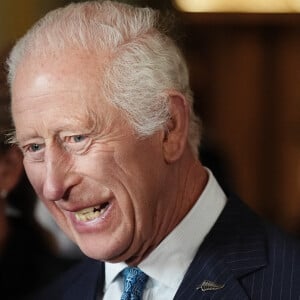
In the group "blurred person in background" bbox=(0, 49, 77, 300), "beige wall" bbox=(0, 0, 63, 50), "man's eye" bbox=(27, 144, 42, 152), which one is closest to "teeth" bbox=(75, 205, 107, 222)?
"man's eye" bbox=(27, 144, 42, 152)

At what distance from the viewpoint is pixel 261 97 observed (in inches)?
61.6

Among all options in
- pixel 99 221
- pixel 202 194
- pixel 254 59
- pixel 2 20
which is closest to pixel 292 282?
pixel 202 194

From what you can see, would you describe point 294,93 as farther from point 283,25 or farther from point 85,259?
point 85,259

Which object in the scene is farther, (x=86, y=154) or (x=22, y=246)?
(x=22, y=246)

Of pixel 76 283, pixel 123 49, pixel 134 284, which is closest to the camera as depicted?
pixel 123 49

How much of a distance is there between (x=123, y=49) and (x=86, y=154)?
17 cm

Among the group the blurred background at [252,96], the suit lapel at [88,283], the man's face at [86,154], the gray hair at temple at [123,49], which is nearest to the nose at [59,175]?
the man's face at [86,154]

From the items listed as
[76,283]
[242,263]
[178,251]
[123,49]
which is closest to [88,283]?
[76,283]

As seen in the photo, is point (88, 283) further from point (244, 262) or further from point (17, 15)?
point (17, 15)

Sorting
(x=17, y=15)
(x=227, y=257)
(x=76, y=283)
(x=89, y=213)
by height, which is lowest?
(x=76, y=283)

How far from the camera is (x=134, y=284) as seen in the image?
1271 mm

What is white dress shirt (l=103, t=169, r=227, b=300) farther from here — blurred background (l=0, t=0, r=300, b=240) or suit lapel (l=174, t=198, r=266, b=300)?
blurred background (l=0, t=0, r=300, b=240)

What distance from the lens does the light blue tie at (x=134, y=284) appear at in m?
1.26

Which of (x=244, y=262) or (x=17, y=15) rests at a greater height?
(x=17, y=15)
